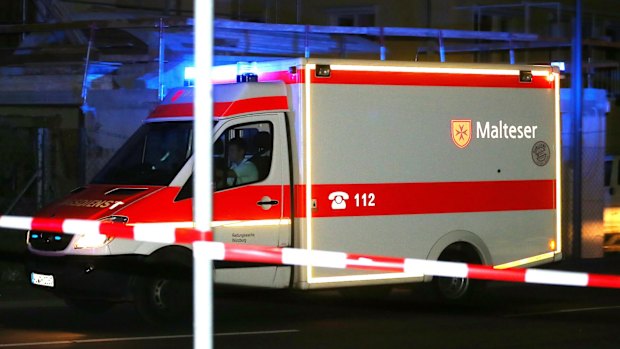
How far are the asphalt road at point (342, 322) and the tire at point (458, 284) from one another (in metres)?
0.15

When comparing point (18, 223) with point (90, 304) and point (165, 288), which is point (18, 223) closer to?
point (165, 288)

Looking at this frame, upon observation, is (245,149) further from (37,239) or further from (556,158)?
(556,158)

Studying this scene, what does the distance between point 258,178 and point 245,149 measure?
0.33 metres

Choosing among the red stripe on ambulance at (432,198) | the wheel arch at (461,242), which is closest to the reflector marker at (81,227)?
the red stripe on ambulance at (432,198)

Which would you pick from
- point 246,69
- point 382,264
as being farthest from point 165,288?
point 382,264

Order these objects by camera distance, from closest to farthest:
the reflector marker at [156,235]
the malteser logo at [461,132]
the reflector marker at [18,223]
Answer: the reflector marker at [156,235], the reflector marker at [18,223], the malteser logo at [461,132]

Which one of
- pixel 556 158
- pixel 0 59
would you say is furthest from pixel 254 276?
pixel 0 59

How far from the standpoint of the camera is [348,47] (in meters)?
19.4

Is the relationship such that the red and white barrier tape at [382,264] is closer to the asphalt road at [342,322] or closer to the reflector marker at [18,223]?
the reflector marker at [18,223]

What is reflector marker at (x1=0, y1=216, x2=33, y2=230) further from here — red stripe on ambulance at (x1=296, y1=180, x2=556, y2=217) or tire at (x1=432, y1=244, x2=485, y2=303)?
tire at (x1=432, y1=244, x2=485, y2=303)

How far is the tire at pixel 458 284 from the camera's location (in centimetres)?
1252

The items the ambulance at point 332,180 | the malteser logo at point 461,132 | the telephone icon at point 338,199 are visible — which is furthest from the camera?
the malteser logo at point 461,132

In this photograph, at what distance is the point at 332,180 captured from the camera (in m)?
11.5

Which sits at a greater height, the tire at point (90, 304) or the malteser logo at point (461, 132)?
the malteser logo at point (461, 132)
